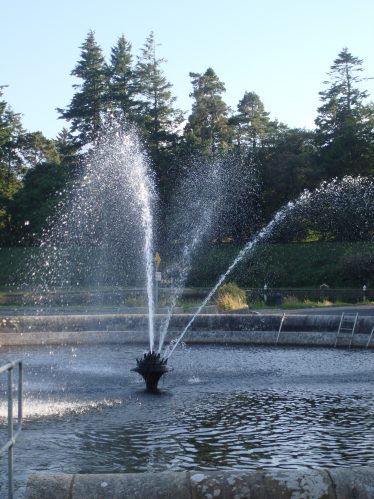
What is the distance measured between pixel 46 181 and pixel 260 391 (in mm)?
44823

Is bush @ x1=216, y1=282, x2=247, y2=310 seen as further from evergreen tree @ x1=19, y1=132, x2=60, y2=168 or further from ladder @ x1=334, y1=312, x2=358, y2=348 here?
evergreen tree @ x1=19, y1=132, x2=60, y2=168

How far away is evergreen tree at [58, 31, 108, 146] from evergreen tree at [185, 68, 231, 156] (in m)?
7.23

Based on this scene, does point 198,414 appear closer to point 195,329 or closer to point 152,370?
point 152,370

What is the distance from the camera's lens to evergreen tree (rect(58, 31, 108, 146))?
57.4 metres

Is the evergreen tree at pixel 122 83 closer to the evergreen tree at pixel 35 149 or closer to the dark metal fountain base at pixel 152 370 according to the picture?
the evergreen tree at pixel 35 149

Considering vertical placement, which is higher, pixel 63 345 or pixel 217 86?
pixel 217 86

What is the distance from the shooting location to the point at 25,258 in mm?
51781

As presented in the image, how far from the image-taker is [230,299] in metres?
25.0

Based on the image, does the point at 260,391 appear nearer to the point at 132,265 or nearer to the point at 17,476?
the point at 17,476

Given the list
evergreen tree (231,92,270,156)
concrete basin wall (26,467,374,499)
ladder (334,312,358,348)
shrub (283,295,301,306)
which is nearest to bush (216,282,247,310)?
shrub (283,295,301,306)

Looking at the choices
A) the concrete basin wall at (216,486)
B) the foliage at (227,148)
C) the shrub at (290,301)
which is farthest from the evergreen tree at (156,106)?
the concrete basin wall at (216,486)

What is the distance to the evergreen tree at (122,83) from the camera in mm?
56016

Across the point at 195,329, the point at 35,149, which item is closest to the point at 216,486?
the point at 195,329

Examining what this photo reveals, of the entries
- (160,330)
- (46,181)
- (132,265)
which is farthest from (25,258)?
(160,330)
